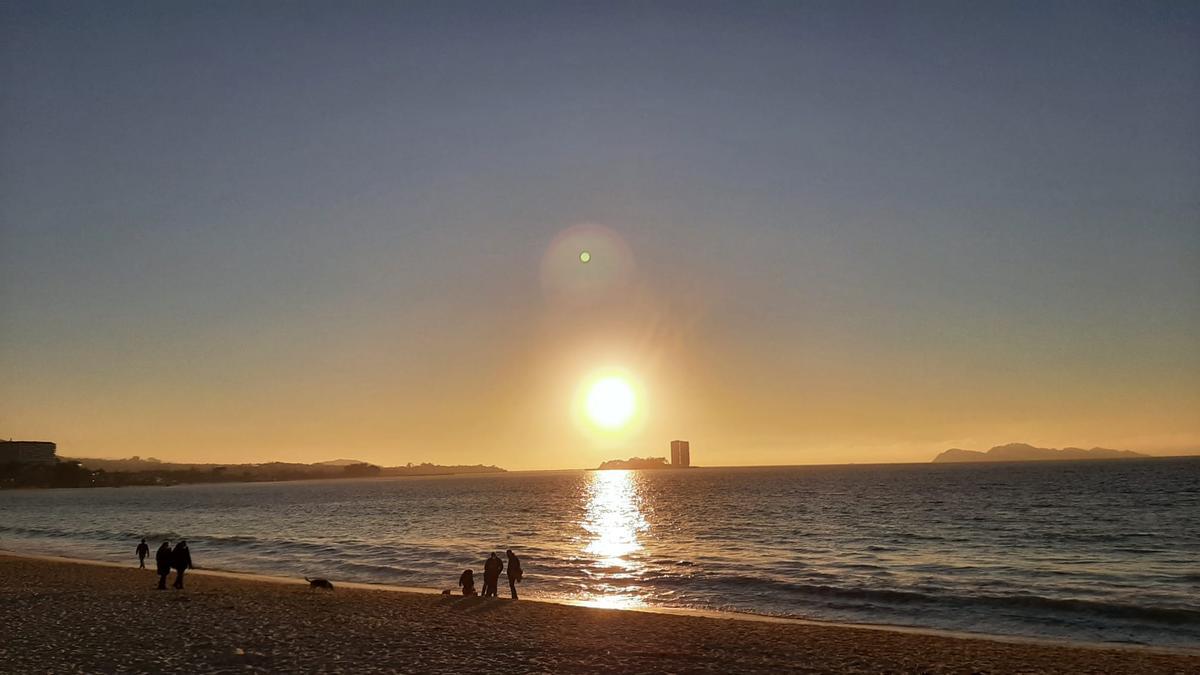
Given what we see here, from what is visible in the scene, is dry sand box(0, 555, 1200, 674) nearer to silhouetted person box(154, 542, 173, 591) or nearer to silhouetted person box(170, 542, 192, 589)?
silhouetted person box(154, 542, 173, 591)

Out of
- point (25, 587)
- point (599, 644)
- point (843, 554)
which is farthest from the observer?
point (843, 554)

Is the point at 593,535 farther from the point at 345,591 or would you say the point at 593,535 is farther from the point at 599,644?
the point at 599,644

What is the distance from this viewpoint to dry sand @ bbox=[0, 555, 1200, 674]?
17797 mm

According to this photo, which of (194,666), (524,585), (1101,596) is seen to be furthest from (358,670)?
(1101,596)

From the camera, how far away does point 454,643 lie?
20328mm

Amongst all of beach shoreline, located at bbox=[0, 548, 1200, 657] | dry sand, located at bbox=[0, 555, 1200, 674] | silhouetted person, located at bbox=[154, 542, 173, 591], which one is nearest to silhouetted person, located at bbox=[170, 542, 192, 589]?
silhouetted person, located at bbox=[154, 542, 173, 591]

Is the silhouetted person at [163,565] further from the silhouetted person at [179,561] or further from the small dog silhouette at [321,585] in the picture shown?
the small dog silhouette at [321,585]

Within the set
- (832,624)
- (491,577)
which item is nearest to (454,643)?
(491,577)

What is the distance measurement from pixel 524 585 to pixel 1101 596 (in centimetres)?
2438

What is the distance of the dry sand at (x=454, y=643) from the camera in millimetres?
17797

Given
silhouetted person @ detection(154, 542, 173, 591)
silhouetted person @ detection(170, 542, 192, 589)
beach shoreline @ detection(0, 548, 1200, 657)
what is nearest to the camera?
beach shoreline @ detection(0, 548, 1200, 657)

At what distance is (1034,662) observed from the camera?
19.3m

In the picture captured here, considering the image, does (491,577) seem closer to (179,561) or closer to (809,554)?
(179,561)

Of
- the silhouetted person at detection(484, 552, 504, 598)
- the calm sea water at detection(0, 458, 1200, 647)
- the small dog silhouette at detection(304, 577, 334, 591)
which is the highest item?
the silhouetted person at detection(484, 552, 504, 598)
